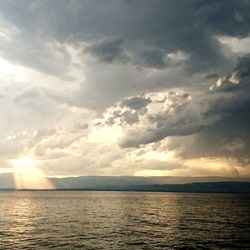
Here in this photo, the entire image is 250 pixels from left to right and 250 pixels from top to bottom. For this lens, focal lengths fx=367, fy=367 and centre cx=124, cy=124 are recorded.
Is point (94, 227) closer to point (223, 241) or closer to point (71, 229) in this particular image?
point (71, 229)

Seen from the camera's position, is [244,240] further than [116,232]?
No

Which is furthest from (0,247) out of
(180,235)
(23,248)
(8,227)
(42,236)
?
(180,235)

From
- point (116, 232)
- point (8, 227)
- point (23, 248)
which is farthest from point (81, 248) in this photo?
point (8, 227)

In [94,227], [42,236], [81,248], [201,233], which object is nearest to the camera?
[81,248]

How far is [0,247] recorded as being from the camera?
5975 centimetres

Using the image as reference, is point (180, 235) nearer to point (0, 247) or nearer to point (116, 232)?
point (116, 232)

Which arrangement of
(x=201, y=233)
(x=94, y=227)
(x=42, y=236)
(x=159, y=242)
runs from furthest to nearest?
(x=94, y=227), (x=201, y=233), (x=42, y=236), (x=159, y=242)

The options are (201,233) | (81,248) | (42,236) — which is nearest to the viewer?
(81,248)

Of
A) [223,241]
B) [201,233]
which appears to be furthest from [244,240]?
[201,233]

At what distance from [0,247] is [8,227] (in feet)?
92.4

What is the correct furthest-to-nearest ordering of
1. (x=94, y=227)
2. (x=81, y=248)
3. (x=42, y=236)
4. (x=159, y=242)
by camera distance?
(x=94, y=227) → (x=42, y=236) → (x=159, y=242) → (x=81, y=248)

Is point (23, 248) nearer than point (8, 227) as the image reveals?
Yes

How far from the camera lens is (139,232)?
3034 inches

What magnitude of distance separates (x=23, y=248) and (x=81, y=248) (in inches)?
367
